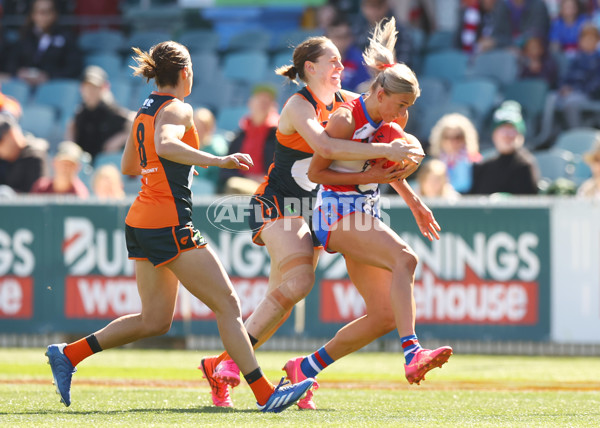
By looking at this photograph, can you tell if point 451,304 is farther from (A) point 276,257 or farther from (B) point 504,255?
(A) point 276,257

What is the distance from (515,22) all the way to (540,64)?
1.26m

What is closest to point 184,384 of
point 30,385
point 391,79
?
point 30,385

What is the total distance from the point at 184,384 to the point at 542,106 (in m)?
7.61

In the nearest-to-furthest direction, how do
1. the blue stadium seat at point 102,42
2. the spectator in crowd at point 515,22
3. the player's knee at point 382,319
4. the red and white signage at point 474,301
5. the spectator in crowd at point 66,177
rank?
1. the player's knee at point 382,319
2. the red and white signage at point 474,301
3. the spectator in crowd at point 66,177
4. the spectator in crowd at point 515,22
5. the blue stadium seat at point 102,42

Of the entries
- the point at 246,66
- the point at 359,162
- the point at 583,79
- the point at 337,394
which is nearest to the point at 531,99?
the point at 583,79

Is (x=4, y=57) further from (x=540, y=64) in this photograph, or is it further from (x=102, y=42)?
(x=540, y=64)

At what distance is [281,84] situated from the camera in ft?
53.4

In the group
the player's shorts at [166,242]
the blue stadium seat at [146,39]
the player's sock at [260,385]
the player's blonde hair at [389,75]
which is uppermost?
the blue stadium seat at [146,39]

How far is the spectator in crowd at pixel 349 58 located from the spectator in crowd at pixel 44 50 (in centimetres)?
409

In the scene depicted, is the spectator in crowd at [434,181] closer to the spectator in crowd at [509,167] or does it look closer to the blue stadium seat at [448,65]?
the spectator in crowd at [509,167]

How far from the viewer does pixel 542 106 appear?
14.3 metres

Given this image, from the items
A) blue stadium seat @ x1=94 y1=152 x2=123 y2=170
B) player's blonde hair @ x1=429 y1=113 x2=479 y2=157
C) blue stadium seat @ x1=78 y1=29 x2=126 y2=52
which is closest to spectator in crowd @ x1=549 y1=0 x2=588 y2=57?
player's blonde hair @ x1=429 y1=113 x2=479 y2=157

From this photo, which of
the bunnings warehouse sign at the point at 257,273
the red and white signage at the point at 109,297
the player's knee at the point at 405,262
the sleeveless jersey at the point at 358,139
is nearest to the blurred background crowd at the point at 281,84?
the bunnings warehouse sign at the point at 257,273

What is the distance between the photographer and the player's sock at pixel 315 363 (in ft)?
22.2
